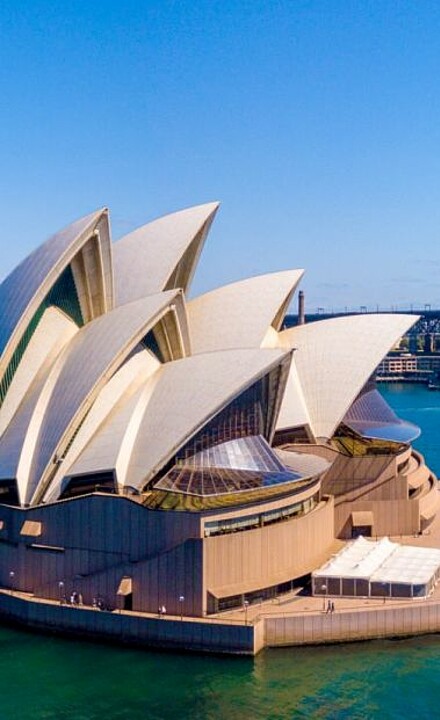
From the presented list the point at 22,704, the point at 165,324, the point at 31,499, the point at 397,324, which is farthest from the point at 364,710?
the point at 397,324

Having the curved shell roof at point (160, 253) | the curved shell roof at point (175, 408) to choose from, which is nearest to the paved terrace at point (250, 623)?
the curved shell roof at point (175, 408)

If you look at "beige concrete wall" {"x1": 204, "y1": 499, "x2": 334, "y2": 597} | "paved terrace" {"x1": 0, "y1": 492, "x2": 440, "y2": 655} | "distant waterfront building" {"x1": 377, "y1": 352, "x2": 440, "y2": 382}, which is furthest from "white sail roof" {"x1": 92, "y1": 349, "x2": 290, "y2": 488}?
"distant waterfront building" {"x1": 377, "y1": 352, "x2": 440, "y2": 382}

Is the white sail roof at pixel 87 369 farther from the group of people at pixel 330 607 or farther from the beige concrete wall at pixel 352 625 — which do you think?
the group of people at pixel 330 607

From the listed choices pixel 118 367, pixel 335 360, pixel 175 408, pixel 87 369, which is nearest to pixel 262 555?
pixel 175 408

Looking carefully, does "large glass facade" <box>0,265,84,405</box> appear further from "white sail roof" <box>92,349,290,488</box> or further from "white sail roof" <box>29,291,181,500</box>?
"white sail roof" <box>92,349,290,488</box>

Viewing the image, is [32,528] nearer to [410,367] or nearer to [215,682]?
[215,682]

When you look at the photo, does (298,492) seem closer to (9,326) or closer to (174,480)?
(174,480)
